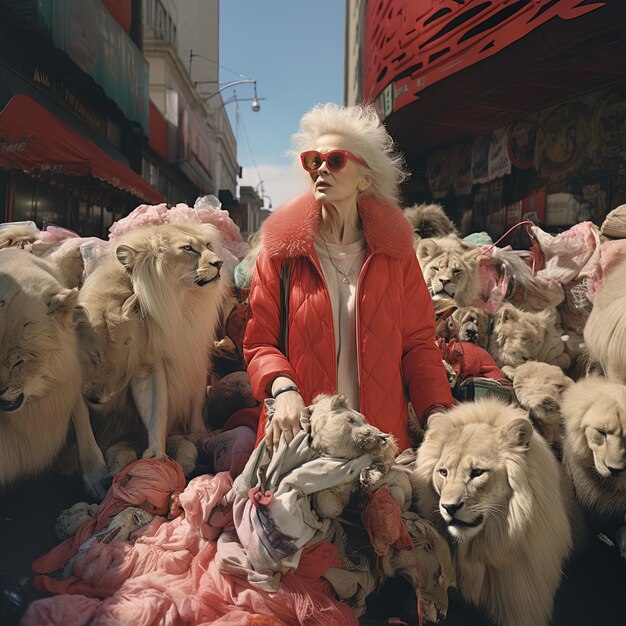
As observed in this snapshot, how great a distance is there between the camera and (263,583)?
5.94 ft

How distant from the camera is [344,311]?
7.73 feet

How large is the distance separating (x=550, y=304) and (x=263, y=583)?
8.52ft

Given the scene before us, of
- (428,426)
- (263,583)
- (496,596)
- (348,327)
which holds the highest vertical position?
(348,327)

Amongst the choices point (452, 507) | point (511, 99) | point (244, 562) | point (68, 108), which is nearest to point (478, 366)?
point (452, 507)

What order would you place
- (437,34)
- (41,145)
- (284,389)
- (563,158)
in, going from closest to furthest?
1. (284,389)
2. (41,145)
3. (437,34)
4. (563,158)

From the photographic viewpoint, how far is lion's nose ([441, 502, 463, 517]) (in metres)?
1.86

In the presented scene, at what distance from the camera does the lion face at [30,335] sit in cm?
216

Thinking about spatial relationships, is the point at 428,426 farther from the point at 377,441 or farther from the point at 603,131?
the point at 603,131

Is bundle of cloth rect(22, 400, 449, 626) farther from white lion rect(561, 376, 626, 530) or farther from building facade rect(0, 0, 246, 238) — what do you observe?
building facade rect(0, 0, 246, 238)

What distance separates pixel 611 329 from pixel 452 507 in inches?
44.0

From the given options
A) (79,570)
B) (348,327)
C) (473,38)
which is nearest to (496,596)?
(348,327)

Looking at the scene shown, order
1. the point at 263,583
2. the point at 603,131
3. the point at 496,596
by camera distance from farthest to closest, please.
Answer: the point at 603,131 < the point at 496,596 < the point at 263,583

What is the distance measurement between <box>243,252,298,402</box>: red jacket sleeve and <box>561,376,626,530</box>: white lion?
1.20 m

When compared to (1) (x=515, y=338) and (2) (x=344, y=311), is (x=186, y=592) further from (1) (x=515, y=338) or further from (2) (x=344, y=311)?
(1) (x=515, y=338)
